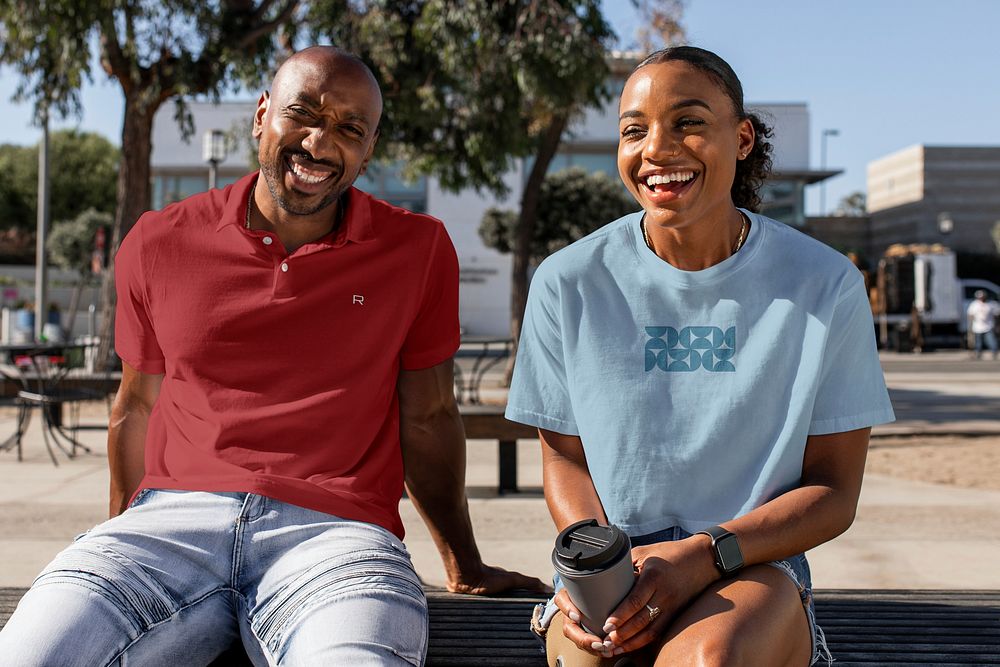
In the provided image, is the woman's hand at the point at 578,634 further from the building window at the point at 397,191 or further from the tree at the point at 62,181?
the tree at the point at 62,181

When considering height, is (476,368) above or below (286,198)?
below

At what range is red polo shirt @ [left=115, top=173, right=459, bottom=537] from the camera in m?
2.41

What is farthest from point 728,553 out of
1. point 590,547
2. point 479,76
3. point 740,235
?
point 479,76

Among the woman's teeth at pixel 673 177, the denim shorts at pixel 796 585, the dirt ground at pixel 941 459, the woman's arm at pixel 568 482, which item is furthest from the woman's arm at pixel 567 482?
the dirt ground at pixel 941 459

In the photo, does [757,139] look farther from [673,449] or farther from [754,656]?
[754,656]

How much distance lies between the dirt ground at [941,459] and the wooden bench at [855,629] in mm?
4858

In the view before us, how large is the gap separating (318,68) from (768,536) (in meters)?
1.59

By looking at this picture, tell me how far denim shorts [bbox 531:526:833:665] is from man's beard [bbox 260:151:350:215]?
45.0 inches

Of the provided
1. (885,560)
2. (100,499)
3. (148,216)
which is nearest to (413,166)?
(100,499)

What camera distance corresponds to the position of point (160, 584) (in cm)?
218

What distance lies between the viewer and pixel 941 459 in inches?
327

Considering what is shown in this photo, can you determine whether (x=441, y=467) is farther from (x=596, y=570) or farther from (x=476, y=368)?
(x=476, y=368)

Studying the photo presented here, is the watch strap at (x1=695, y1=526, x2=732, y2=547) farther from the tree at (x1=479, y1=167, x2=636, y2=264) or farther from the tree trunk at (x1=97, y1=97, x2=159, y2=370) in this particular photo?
the tree at (x1=479, y1=167, x2=636, y2=264)

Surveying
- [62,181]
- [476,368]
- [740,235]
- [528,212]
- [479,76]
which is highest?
[62,181]
